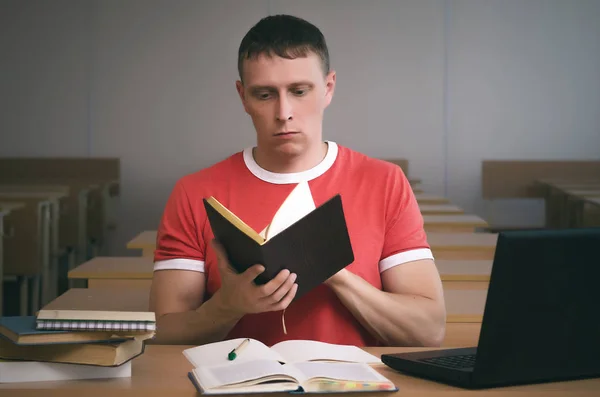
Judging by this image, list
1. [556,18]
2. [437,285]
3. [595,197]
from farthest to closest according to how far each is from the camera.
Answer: [556,18] → [595,197] → [437,285]

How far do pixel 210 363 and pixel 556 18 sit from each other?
6549mm

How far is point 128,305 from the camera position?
86.5 inches

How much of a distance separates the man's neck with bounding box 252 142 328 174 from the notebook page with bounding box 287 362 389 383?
58 centimetres

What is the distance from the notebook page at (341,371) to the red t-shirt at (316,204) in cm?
A: 41

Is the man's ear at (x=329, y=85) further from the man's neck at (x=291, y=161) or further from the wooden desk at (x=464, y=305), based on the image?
the wooden desk at (x=464, y=305)

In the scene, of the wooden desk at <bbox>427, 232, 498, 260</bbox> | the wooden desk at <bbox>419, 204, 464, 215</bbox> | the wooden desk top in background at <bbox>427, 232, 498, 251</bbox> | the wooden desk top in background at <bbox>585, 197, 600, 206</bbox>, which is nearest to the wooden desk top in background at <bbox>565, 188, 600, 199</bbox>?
the wooden desk top in background at <bbox>585, 197, 600, 206</bbox>

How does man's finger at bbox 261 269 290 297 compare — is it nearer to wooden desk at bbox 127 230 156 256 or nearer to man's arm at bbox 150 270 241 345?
man's arm at bbox 150 270 241 345

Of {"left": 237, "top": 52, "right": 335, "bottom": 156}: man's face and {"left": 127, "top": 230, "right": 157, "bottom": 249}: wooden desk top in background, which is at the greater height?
{"left": 237, "top": 52, "right": 335, "bottom": 156}: man's face

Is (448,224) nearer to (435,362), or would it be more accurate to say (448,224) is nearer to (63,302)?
(63,302)

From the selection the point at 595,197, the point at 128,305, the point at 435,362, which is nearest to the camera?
the point at 435,362

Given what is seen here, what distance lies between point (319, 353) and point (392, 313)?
326 mm

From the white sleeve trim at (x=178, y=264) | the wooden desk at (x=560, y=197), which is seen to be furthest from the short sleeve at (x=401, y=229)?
the wooden desk at (x=560, y=197)

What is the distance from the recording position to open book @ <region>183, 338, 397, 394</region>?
1.10 meters

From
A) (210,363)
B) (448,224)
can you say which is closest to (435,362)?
(210,363)
